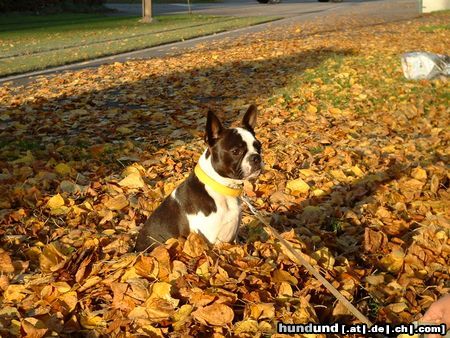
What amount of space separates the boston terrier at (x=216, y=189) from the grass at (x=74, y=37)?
37.3ft

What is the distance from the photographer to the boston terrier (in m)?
3.86

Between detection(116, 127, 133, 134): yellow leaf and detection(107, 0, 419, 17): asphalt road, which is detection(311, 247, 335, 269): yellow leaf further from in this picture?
detection(107, 0, 419, 17): asphalt road

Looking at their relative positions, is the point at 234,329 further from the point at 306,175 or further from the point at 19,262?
the point at 306,175

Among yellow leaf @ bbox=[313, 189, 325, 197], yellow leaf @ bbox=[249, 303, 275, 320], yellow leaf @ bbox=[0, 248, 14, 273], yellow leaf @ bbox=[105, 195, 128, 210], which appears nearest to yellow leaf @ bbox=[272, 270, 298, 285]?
yellow leaf @ bbox=[249, 303, 275, 320]

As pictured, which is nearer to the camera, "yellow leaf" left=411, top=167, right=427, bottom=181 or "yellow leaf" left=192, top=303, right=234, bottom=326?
"yellow leaf" left=192, top=303, right=234, bottom=326

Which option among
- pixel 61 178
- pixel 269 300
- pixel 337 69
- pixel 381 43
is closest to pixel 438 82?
pixel 337 69

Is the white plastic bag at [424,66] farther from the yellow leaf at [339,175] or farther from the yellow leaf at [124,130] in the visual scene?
the yellow leaf at [124,130]

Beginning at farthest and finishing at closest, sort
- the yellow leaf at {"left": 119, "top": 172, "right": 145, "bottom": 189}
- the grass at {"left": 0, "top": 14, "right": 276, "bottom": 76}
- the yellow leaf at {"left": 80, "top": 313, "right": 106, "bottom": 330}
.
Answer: the grass at {"left": 0, "top": 14, "right": 276, "bottom": 76} → the yellow leaf at {"left": 119, "top": 172, "right": 145, "bottom": 189} → the yellow leaf at {"left": 80, "top": 313, "right": 106, "bottom": 330}

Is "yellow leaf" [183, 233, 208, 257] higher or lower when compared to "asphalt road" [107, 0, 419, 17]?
lower

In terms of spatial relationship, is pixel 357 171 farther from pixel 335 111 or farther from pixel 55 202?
pixel 55 202

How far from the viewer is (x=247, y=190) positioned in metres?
6.05

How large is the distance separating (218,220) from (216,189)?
0.24m

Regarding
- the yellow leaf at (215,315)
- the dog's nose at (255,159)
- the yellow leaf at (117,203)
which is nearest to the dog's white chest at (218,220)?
the dog's nose at (255,159)

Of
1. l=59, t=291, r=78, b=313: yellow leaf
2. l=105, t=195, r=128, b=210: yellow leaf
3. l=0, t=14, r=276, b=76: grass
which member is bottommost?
l=105, t=195, r=128, b=210: yellow leaf
